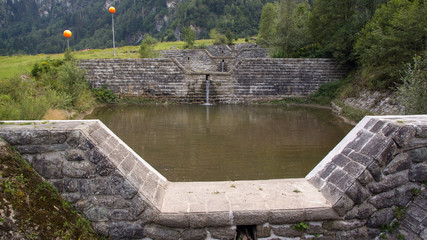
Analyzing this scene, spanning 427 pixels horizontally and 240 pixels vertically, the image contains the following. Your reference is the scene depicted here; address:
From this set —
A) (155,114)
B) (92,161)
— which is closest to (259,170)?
(92,161)

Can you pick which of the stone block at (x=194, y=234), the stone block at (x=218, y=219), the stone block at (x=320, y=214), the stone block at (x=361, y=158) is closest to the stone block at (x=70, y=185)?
the stone block at (x=194, y=234)

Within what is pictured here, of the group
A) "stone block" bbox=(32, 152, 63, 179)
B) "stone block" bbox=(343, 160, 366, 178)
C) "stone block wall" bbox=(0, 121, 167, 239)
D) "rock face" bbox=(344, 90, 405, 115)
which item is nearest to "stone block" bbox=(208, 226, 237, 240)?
"stone block wall" bbox=(0, 121, 167, 239)

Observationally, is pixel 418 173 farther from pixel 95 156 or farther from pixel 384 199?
pixel 95 156

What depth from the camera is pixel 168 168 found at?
548 cm

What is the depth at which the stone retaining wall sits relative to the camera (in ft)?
48.8

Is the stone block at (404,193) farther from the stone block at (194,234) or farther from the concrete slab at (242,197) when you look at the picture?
the stone block at (194,234)

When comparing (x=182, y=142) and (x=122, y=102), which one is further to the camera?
(x=122, y=102)

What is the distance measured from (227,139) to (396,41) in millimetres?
7205

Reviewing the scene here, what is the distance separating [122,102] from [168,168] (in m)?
9.95

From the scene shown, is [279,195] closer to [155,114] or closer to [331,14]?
[155,114]

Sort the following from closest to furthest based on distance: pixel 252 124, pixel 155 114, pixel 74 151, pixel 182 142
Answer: pixel 74 151 → pixel 182 142 → pixel 252 124 → pixel 155 114

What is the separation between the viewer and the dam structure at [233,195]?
8.98 feet

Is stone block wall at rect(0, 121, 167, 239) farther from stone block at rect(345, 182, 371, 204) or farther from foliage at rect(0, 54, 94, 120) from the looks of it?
foliage at rect(0, 54, 94, 120)

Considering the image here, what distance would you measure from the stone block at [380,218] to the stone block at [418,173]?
1.38 feet
